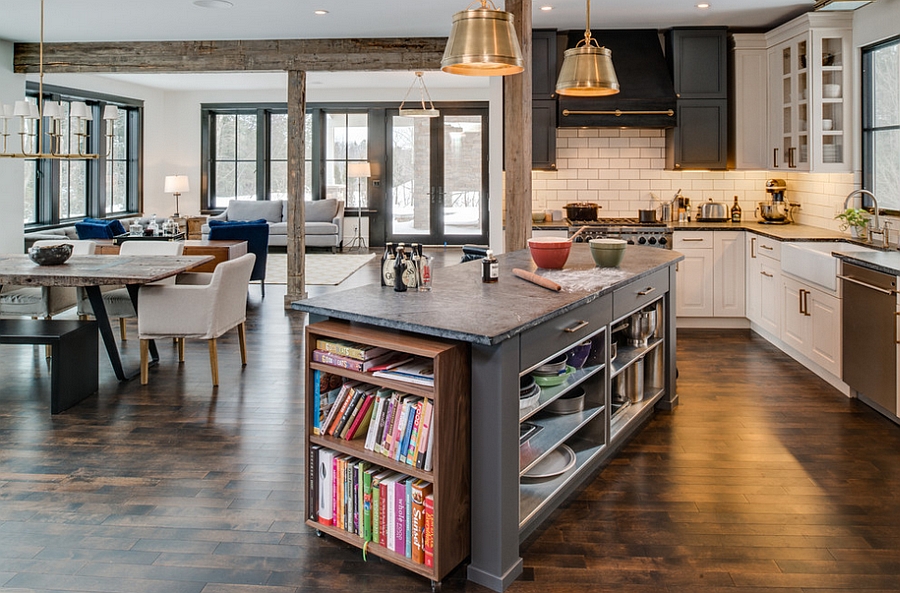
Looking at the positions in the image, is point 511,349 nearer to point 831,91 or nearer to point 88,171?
point 831,91

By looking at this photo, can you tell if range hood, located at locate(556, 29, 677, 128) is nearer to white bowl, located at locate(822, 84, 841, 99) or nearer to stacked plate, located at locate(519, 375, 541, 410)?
white bowl, located at locate(822, 84, 841, 99)

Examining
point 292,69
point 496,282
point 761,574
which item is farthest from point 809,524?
point 292,69

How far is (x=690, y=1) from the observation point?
617cm

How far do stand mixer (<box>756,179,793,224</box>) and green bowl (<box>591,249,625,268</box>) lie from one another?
3.76 meters

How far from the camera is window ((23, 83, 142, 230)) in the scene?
34.0 ft

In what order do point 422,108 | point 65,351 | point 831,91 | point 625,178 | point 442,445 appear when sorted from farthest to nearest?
point 422,108 → point 625,178 → point 831,91 → point 65,351 → point 442,445

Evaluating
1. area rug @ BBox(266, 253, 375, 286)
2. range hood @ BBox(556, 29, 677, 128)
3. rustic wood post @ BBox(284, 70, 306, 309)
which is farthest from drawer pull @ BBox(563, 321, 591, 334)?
area rug @ BBox(266, 253, 375, 286)

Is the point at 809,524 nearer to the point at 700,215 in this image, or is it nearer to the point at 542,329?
the point at 542,329

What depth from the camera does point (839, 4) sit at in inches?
221

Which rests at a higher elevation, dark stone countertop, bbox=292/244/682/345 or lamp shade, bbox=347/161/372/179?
lamp shade, bbox=347/161/372/179

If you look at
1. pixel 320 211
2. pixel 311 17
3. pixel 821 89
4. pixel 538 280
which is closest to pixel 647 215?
pixel 821 89

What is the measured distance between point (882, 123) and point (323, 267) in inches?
313

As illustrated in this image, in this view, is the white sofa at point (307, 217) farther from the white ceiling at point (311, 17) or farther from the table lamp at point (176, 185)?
the white ceiling at point (311, 17)

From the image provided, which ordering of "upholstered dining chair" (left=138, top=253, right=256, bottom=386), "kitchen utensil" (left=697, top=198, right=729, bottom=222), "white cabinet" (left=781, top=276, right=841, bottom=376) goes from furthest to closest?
1. "kitchen utensil" (left=697, top=198, right=729, bottom=222)
2. "upholstered dining chair" (left=138, top=253, right=256, bottom=386)
3. "white cabinet" (left=781, top=276, right=841, bottom=376)
